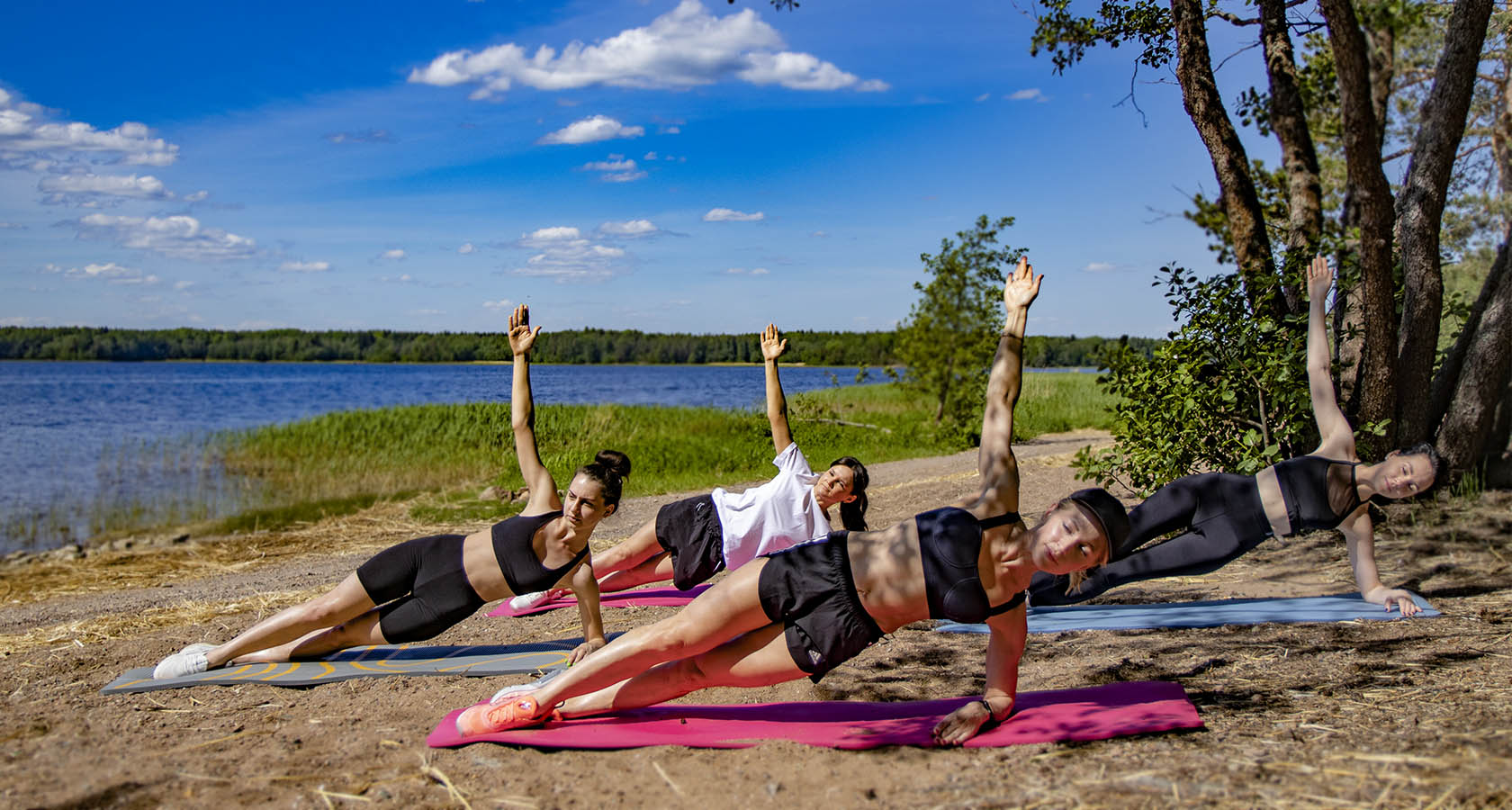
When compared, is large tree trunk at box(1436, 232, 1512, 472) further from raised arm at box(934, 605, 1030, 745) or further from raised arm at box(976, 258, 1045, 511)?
raised arm at box(934, 605, 1030, 745)

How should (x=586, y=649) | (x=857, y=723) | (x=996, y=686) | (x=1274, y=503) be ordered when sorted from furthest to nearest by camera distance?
1. (x=586, y=649)
2. (x=1274, y=503)
3. (x=857, y=723)
4. (x=996, y=686)

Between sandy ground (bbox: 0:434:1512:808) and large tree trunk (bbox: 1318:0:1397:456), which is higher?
large tree trunk (bbox: 1318:0:1397:456)

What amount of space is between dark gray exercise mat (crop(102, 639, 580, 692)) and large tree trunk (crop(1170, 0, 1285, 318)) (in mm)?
6085

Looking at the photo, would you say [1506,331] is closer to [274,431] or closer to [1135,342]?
[1135,342]

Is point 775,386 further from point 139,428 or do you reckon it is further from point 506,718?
point 139,428

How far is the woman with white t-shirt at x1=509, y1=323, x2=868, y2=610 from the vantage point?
18.8 ft

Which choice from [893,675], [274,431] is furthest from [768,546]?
[274,431]

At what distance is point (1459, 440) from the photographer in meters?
7.95

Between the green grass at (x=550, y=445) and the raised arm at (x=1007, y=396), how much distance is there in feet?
34.0

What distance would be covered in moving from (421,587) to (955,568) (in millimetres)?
2895

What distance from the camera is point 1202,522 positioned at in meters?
5.35

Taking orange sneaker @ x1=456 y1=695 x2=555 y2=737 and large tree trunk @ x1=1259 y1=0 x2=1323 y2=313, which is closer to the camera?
orange sneaker @ x1=456 y1=695 x2=555 y2=737

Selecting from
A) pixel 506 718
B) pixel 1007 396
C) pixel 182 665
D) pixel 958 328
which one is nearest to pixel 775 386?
pixel 1007 396

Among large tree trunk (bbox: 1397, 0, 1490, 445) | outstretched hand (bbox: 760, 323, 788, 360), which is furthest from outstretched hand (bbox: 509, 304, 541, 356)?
large tree trunk (bbox: 1397, 0, 1490, 445)
